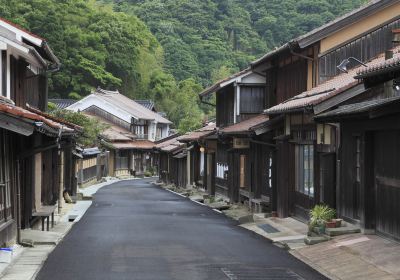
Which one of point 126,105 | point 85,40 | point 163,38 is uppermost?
point 163,38

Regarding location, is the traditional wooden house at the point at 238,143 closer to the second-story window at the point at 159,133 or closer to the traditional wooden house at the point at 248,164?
the traditional wooden house at the point at 248,164

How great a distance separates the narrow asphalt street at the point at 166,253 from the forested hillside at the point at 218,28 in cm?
7391

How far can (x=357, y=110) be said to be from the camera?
14297 mm

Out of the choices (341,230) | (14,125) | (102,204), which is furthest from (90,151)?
(14,125)

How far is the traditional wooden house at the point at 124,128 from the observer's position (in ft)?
238

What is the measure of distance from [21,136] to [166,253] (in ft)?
17.5

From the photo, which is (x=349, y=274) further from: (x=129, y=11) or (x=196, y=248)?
(x=129, y=11)

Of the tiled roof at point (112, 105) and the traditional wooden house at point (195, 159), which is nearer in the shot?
the traditional wooden house at point (195, 159)

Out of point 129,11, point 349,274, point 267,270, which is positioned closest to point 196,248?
point 267,270

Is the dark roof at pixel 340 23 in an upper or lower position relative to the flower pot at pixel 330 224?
upper

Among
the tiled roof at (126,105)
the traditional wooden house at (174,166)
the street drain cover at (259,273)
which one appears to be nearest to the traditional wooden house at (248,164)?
the street drain cover at (259,273)

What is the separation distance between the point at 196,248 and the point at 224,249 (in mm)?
743

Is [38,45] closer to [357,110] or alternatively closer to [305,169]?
[305,169]

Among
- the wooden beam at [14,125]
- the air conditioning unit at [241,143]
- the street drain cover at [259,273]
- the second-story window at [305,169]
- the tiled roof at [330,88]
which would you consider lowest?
the street drain cover at [259,273]
